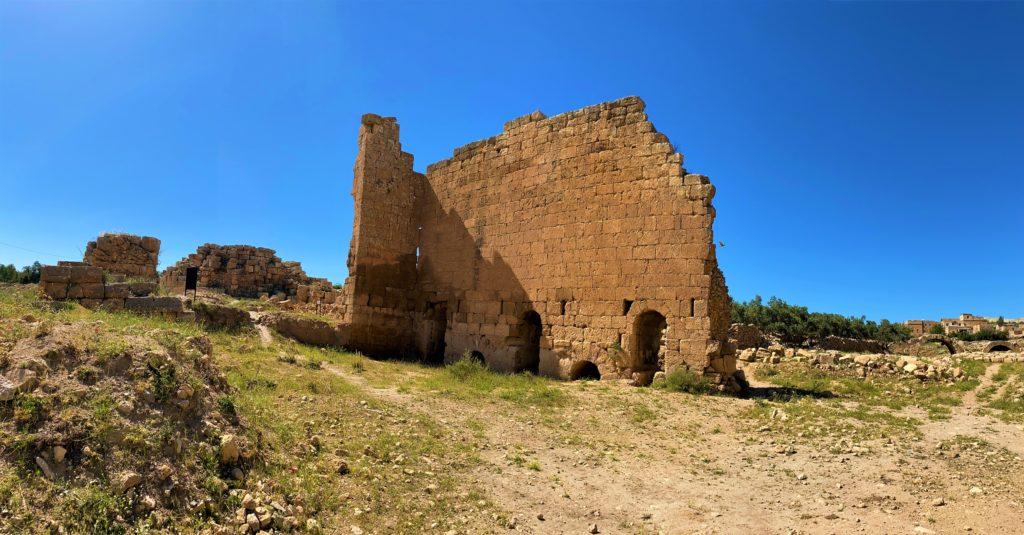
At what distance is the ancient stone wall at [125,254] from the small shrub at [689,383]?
A: 1813 cm

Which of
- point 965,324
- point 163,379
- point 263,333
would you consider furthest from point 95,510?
point 965,324

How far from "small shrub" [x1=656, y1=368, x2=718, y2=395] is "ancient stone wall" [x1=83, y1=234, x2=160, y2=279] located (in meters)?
18.1

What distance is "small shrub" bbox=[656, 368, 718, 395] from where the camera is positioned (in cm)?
1073

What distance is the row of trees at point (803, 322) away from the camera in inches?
1277

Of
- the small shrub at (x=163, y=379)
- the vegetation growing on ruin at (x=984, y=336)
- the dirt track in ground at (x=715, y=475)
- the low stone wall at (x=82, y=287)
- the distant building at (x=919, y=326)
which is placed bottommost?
the dirt track in ground at (x=715, y=475)

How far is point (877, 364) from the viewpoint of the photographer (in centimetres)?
1345

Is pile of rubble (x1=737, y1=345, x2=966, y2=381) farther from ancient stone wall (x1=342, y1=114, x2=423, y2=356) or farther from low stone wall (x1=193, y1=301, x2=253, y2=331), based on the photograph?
low stone wall (x1=193, y1=301, x2=253, y2=331)

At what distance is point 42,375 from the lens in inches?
165

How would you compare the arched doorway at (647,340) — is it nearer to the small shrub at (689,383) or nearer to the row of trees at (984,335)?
A: the small shrub at (689,383)

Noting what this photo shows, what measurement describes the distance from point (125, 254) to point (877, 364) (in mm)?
23546

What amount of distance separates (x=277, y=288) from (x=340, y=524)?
21544 mm

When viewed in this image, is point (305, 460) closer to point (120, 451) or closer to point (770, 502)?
point (120, 451)

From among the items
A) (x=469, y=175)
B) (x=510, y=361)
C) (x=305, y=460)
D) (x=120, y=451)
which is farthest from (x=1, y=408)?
(x=469, y=175)

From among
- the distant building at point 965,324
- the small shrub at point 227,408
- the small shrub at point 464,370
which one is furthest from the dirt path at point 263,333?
the distant building at point 965,324
